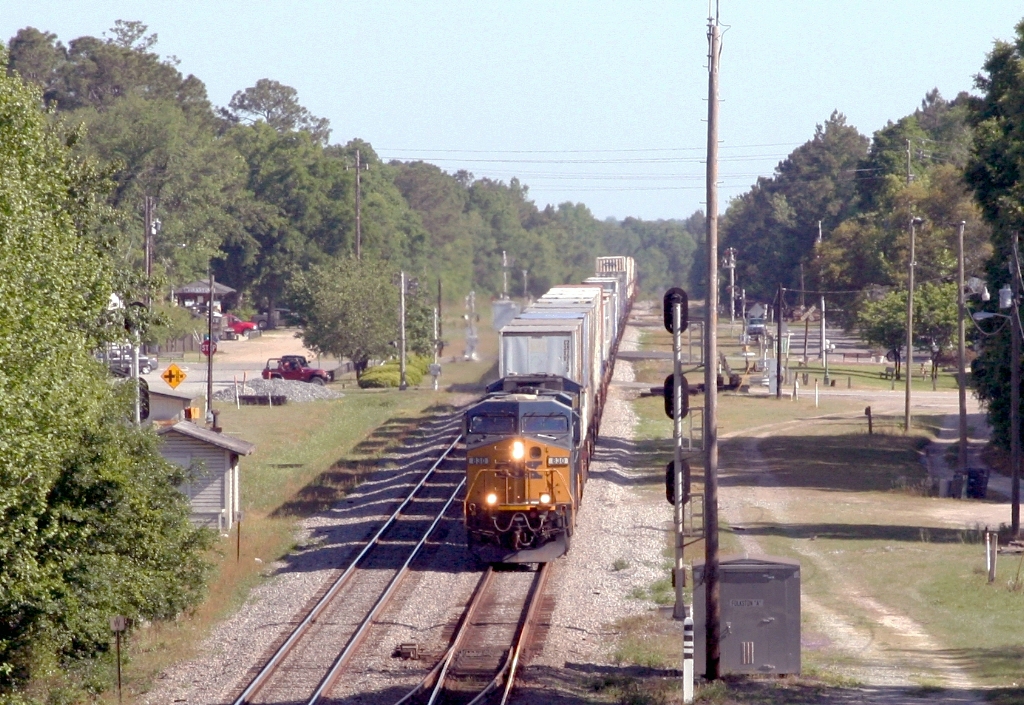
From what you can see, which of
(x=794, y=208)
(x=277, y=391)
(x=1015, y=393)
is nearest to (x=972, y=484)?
(x=1015, y=393)

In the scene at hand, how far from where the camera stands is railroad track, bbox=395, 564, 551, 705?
15.8 metres

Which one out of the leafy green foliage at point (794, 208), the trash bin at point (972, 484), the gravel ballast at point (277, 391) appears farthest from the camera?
the leafy green foliage at point (794, 208)

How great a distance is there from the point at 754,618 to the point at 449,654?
171 inches

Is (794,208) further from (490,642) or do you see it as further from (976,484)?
(490,642)

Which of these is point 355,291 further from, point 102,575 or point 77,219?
point 102,575

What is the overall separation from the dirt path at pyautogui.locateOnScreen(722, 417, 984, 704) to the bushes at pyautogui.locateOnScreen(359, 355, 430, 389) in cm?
4036

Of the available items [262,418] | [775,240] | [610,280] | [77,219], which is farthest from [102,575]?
[775,240]

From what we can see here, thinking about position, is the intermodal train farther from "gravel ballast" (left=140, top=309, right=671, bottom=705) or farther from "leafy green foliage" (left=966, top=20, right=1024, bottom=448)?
"leafy green foliage" (left=966, top=20, right=1024, bottom=448)

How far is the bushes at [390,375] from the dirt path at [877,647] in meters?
40.4

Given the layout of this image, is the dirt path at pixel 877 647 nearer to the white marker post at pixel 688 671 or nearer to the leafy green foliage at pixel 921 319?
the white marker post at pixel 688 671

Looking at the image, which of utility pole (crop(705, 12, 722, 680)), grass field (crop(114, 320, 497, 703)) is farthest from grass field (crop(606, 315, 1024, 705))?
grass field (crop(114, 320, 497, 703))

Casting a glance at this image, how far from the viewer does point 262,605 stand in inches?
842

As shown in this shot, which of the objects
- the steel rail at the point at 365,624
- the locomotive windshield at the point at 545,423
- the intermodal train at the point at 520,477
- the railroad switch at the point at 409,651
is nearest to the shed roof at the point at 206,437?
the steel rail at the point at 365,624

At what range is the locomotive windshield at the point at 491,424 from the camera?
2294 cm
